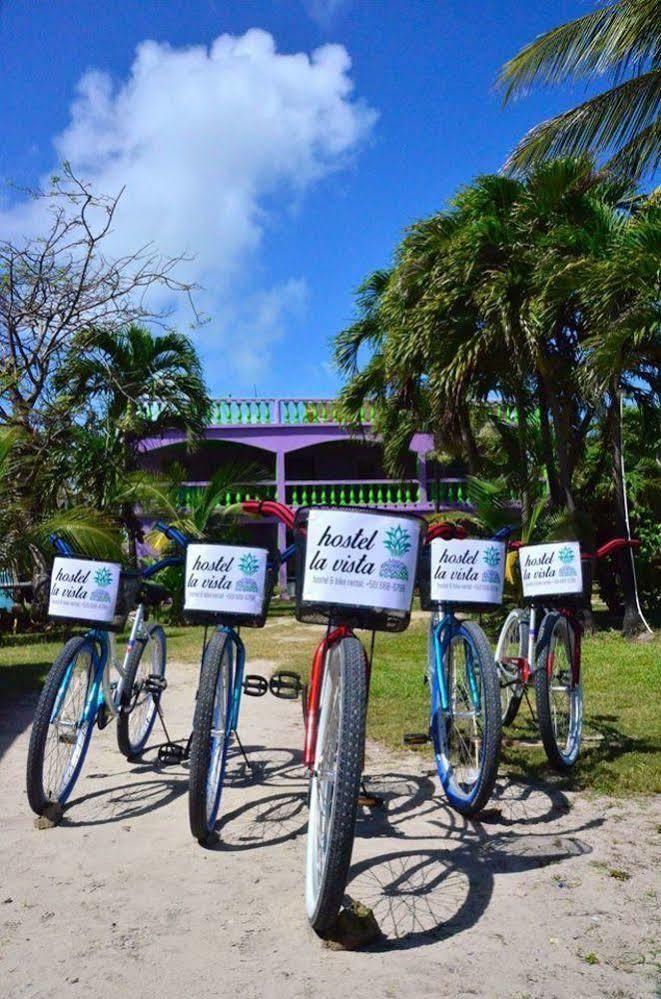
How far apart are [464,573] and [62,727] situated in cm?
204

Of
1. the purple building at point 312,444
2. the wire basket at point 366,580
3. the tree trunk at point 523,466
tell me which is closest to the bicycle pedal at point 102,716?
the wire basket at point 366,580

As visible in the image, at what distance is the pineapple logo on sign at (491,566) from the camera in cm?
455

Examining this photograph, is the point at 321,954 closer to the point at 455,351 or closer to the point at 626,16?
the point at 455,351

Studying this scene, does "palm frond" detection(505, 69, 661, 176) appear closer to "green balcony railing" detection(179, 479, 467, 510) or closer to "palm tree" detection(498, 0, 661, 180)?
"palm tree" detection(498, 0, 661, 180)

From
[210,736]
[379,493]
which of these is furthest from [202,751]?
[379,493]

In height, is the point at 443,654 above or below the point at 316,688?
above

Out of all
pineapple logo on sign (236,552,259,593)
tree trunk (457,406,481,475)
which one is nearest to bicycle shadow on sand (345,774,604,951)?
pineapple logo on sign (236,552,259,593)

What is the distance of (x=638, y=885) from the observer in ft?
10.7

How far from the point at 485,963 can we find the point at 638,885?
2.87 ft

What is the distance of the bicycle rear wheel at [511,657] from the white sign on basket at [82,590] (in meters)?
2.24

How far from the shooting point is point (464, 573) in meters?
4.54

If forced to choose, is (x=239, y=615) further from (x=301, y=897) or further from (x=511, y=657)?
(x=511, y=657)

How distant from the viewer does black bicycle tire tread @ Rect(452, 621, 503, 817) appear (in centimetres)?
384

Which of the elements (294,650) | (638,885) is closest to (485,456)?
(294,650)
